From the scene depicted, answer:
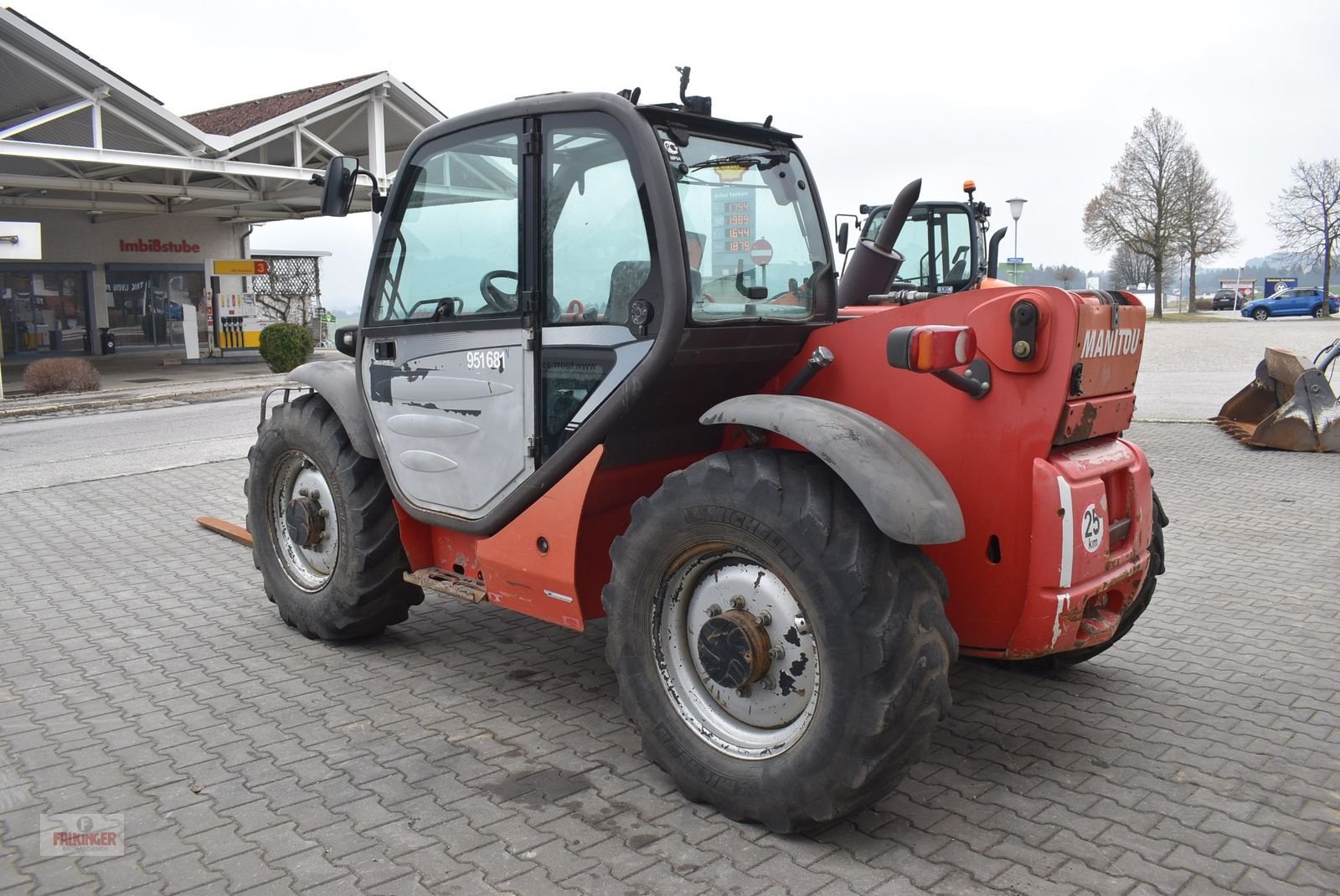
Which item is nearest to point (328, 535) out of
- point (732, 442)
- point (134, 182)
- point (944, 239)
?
point (732, 442)

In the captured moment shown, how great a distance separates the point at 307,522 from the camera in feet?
17.1

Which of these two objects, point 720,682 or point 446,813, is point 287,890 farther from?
point 720,682

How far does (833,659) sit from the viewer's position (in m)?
3.13

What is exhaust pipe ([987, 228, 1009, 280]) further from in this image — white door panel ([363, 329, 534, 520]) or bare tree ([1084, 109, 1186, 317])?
bare tree ([1084, 109, 1186, 317])

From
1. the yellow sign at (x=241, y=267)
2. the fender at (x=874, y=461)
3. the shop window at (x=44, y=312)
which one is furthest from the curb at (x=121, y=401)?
the fender at (x=874, y=461)

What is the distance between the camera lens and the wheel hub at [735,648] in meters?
3.38

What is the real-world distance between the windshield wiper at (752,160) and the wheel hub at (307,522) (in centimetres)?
265

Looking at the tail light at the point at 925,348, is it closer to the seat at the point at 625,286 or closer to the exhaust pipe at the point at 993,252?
the seat at the point at 625,286

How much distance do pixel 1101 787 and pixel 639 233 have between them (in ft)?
8.16

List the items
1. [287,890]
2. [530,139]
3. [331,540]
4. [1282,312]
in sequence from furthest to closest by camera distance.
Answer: [1282,312], [331,540], [530,139], [287,890]

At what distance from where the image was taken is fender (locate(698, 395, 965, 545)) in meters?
3.11

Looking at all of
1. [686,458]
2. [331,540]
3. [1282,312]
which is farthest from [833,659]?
[1282,312]

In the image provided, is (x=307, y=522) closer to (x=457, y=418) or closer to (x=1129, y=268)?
(x=457, y=418)

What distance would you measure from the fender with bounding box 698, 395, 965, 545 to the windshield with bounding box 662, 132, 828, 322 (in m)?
0.50
